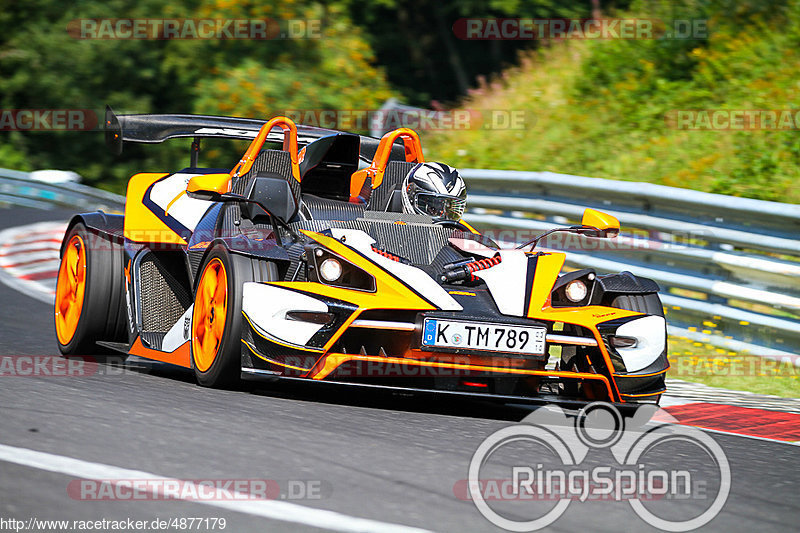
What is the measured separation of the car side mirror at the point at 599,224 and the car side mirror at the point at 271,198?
1725 mm

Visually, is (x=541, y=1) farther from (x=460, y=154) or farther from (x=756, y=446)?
(x=756, y=446)

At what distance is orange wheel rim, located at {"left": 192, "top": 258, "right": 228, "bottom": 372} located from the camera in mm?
6488

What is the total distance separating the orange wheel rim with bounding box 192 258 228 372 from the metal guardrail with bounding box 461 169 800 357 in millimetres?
4250

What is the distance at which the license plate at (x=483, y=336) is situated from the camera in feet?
19.8

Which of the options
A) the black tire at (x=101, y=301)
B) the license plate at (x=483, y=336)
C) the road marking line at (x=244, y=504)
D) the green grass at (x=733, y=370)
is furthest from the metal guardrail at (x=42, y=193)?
the road marking line at (x=244, y=504)

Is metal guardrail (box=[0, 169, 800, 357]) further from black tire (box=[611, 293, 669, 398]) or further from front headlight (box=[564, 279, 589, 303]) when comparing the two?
front headlight (box=[564, 279, 589, 303])

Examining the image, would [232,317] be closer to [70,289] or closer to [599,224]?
[599,224]

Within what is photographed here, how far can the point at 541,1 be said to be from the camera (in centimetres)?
3195

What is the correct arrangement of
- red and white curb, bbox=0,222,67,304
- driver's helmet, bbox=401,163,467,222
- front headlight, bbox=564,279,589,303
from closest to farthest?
front headlight, bbox=564,279,589,303
driver's helmet, bbox=401,163,467,222
red and white curb, bbox=0,222,67,304

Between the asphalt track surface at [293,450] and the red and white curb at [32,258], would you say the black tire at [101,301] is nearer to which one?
the asphalt track surface at [293,450]

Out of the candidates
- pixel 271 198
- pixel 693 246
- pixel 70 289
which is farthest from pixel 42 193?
pixel 271 198

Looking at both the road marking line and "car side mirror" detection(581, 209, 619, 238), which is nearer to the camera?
the road marking line

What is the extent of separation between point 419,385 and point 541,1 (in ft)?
89.2

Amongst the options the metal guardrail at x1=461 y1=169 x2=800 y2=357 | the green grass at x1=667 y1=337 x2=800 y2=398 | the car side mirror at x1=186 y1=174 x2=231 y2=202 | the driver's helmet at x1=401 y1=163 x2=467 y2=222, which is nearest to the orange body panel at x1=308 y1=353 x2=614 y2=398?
the driver's helmet at x1=401 y1=163 x2=467 y2=222
